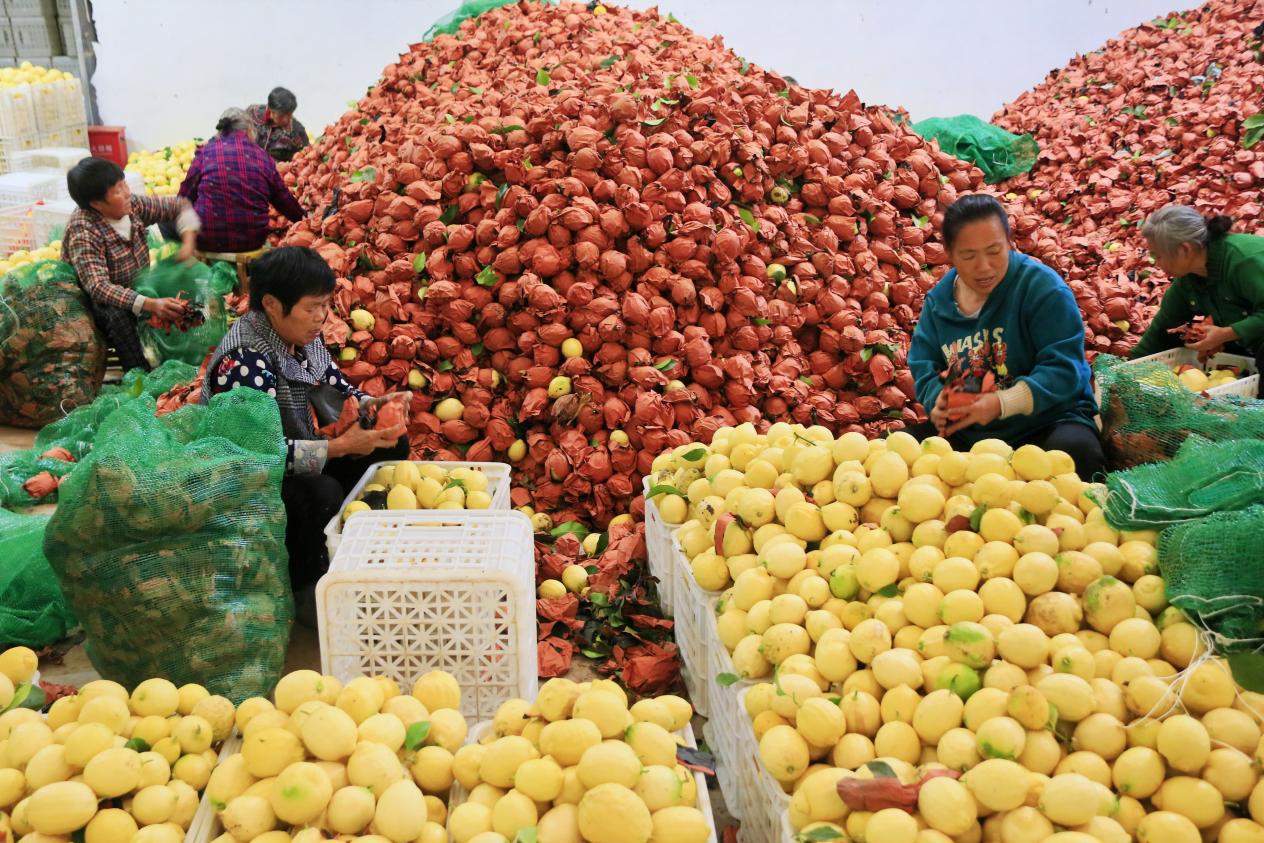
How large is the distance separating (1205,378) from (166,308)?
455 cm

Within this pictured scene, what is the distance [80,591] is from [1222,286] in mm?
4157

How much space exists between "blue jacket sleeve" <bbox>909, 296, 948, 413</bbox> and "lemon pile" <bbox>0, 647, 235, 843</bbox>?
2.29 metres

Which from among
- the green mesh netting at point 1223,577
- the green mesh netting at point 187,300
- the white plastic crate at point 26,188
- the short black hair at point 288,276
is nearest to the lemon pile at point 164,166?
the white plastic crate at point 26,188

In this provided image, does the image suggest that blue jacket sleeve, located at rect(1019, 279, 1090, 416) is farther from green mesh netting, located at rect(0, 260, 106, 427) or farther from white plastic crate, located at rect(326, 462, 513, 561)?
green mesh netting, located at rect(0, 260, 106, 427)

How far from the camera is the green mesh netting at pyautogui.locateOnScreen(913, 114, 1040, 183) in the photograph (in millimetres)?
6980

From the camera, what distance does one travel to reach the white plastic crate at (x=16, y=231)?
18.5 feet

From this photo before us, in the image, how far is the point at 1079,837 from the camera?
4.27 ft

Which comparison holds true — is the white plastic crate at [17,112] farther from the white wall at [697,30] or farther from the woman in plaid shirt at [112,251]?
the woman in plaid shirt at [112,251]

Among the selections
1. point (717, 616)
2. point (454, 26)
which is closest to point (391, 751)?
point (717, 616)

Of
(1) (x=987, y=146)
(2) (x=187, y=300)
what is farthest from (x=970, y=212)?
(1) (x=987, y=146)

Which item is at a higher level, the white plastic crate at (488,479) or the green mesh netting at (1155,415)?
the green mesh netting at (1155,415)

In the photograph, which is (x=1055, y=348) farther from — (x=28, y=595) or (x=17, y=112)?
(x=17, y=112)

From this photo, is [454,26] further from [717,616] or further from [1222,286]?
[717,616]

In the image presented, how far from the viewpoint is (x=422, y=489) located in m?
2.80
